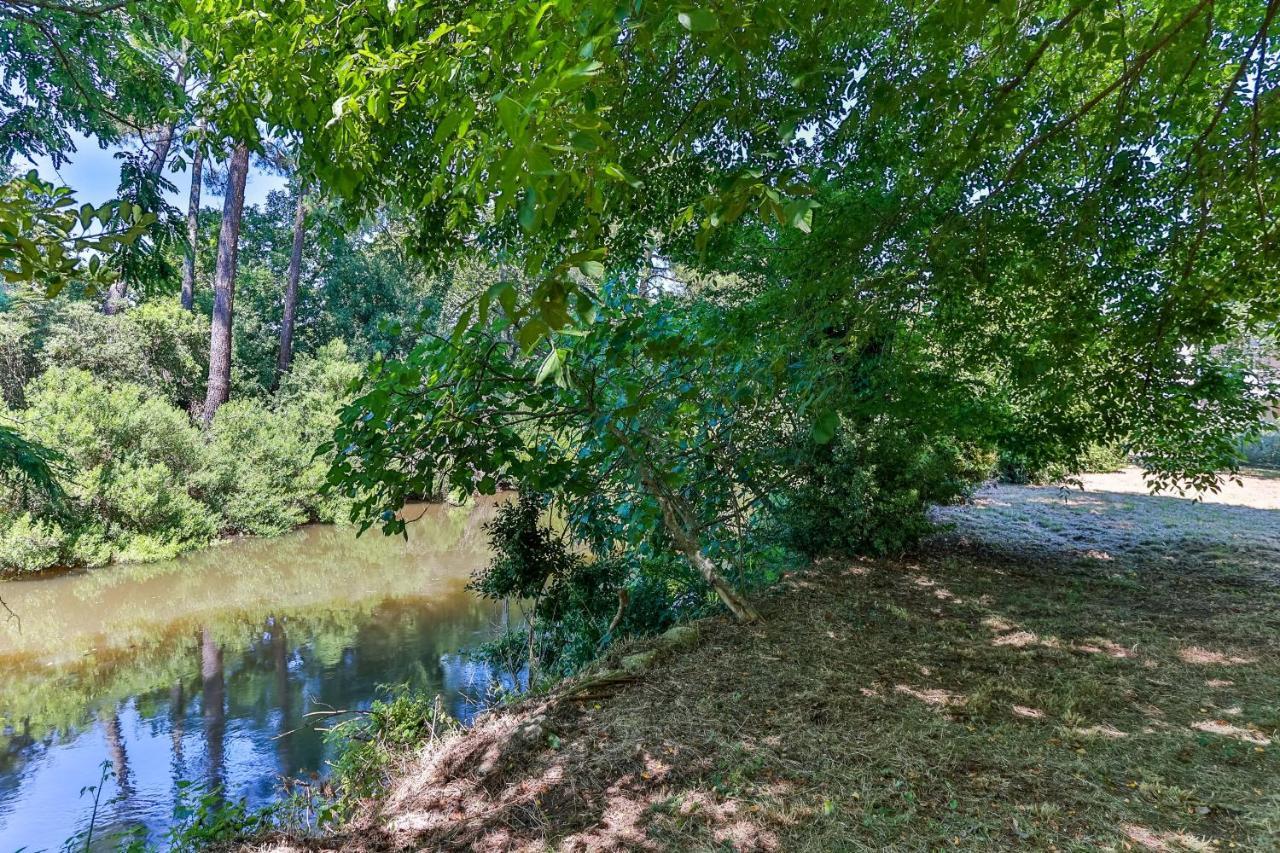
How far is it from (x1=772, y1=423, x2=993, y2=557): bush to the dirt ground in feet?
3.11

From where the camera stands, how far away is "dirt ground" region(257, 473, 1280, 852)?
1.95 metres

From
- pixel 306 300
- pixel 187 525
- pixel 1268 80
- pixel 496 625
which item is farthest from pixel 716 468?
pixel 306 300

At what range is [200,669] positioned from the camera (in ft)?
21.1

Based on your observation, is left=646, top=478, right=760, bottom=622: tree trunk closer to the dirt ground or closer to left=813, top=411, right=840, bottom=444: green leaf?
the dirt ground

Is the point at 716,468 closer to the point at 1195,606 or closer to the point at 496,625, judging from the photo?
the point at 1195,606

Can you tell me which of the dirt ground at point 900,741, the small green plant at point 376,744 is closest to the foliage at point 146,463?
the small green plant at point 376,744

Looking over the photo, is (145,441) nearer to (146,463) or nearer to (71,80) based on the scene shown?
(146,463)

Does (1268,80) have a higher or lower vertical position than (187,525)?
higher

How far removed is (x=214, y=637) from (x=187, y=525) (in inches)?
187

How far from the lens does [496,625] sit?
7.21m

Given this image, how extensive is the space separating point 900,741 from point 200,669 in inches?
278

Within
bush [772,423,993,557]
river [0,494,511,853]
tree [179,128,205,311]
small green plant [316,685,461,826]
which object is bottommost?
river [0,494,511,853]

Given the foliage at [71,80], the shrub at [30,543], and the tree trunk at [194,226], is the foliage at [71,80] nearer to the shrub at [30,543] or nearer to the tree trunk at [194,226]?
the shrub at [30,543]

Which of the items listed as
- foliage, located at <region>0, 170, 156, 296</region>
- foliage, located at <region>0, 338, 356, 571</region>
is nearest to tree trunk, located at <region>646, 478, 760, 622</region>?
foliage, located at <region>0, 170, 156, 296</region>
